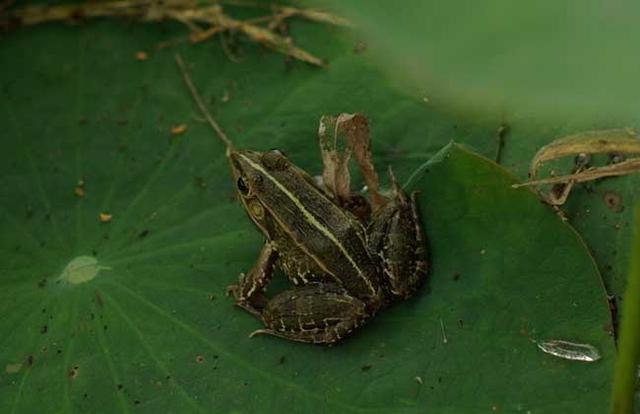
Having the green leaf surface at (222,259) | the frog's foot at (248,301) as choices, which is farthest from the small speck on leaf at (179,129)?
the frog's foot at (248,301)

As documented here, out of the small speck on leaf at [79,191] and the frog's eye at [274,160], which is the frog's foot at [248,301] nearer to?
the frog's eye at [274,160]

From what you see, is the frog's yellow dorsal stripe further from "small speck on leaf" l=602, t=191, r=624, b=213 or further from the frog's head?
"small speck on leaf" l=602, t=191, r=624, b=213

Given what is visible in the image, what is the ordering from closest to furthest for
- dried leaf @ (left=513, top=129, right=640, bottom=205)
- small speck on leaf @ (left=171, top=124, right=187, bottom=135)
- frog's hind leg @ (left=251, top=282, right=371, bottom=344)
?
dried leaf @ (left=513, top=129, right=640, bottom=205) → frog's hind leg @ (left=251, top=282, right=371, bottom=344) → small speck on leaf @ (left=171, top=124, right=187, bottom=135)

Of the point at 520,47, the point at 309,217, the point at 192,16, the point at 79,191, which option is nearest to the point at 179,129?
the point at 79,191

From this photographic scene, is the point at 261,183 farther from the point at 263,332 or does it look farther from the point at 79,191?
the point at 79,191

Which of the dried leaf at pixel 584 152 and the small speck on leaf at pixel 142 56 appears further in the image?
the small speck on leaf at pixel 142 56

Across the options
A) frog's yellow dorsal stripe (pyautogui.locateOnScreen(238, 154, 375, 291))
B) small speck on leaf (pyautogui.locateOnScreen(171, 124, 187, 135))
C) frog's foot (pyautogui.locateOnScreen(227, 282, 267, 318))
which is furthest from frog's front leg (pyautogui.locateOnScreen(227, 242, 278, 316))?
small speck on leaf (pyautogui.locateOnScreen(171, 124, 187, 135))

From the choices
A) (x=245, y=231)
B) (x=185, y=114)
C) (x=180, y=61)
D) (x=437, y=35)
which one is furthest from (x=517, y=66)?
(x=180, y=61)

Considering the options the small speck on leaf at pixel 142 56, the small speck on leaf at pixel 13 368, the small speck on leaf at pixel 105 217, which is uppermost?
the small speck on leaf at pixel 142 56
